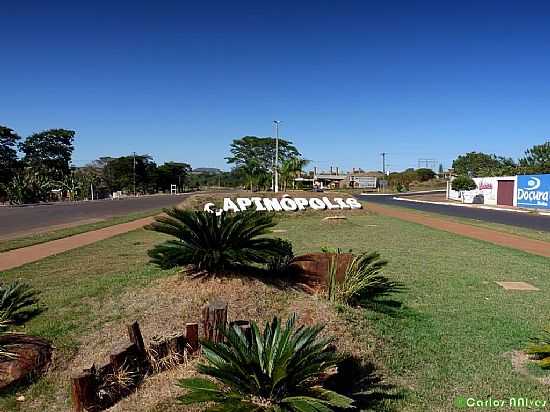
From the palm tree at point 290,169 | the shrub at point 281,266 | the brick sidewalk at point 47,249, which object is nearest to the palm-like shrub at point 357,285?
the shrub at point 281,266

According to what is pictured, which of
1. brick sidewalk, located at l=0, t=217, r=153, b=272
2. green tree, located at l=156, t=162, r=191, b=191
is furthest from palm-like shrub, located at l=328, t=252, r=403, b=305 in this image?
green tree, located at l=156, t=162, r=191, b=191

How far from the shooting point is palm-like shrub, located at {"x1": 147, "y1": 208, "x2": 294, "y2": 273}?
5941mm

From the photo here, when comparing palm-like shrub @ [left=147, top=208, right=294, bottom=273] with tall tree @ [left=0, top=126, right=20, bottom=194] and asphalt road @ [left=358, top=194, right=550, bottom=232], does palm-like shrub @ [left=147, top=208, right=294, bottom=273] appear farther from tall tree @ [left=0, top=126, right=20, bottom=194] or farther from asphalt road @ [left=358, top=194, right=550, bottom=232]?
tall tree @ [left=0, top=126, right=20, bottom=194]

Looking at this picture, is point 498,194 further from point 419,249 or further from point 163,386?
point 163,386

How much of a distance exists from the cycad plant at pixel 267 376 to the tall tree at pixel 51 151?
69.2 metres

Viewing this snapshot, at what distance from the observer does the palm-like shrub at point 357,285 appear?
19.9 feet

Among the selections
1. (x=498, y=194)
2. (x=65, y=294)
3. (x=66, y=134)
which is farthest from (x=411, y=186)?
(x=65, y=294)

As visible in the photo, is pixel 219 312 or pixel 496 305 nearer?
pixel 219 312

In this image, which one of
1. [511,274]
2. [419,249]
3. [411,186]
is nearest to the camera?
[511,274]

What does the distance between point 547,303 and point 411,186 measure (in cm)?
10034

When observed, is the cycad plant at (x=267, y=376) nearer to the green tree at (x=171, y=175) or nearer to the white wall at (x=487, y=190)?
the white wall at (x=487, y=190)

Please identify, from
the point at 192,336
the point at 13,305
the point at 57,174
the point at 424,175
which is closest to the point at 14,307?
the point at 13,305

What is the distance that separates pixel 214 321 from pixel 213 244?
1785mm

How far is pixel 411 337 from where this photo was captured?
544 centimetres
